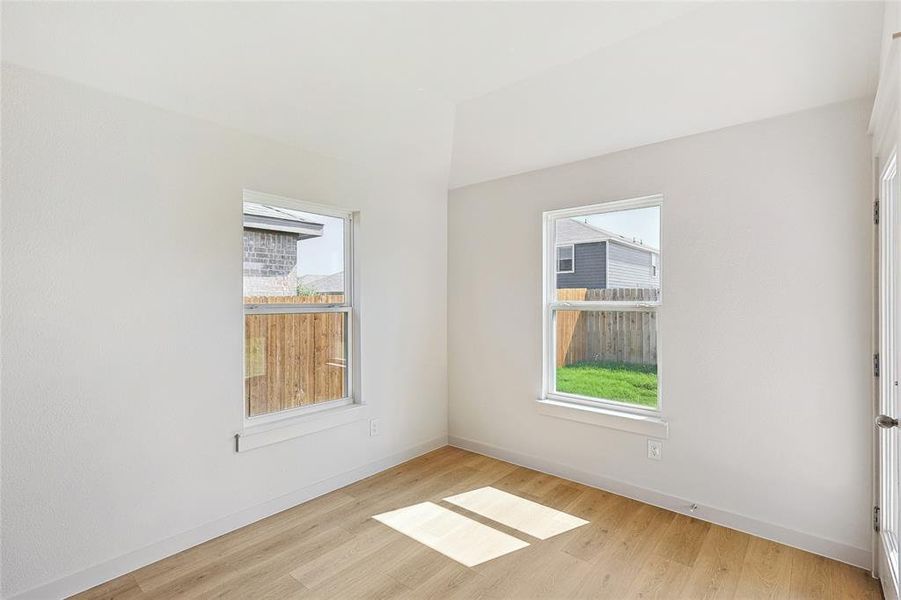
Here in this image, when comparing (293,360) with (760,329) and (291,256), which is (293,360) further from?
(760,329)

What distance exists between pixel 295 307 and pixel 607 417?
225cm

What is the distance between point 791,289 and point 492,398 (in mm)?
2188

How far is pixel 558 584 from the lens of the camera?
6.94 feet

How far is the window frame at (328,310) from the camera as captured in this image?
9.05ft

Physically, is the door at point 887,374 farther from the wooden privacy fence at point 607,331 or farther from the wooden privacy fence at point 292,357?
the wooden privacy fence at point 292,357

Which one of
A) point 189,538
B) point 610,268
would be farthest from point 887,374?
point 189,538

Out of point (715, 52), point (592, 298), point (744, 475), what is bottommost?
point (744, 475)

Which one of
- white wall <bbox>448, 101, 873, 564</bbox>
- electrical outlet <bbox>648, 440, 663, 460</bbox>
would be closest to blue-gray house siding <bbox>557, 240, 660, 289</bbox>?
white wall <bbox>448, 101, 873, 564</bbox>

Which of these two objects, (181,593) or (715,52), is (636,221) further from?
(181,593)

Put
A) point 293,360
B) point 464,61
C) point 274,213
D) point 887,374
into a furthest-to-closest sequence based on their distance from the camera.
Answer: point 293,360, point 274,213, point 464,61, point 887,374

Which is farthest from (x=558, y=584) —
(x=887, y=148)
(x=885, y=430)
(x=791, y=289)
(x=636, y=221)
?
(x=887, y=148)

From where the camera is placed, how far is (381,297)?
11.3ft

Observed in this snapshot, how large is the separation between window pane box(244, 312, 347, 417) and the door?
303 cm

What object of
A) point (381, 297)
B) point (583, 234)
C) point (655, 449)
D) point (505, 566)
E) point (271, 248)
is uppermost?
point (583, 234)
